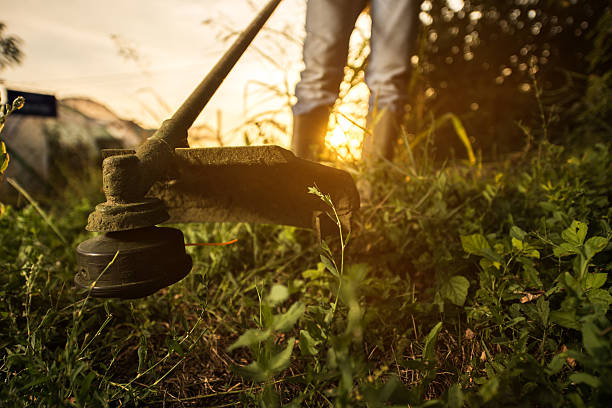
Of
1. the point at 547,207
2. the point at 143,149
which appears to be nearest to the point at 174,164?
the point at 143,149

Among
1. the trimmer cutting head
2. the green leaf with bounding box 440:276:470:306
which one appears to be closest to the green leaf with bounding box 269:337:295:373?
the trimmer cutting head

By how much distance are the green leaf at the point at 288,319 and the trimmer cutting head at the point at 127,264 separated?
1.58 feet

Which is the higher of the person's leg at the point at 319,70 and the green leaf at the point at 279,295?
the person's leg at the point at 319,70

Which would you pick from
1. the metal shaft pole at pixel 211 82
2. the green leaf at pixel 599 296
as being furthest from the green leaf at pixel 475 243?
the metal shaft pole at pixel 211 82

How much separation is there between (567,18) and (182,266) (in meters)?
5.52

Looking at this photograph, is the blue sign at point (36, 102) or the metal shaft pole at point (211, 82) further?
the blue sign at point (36, 102)

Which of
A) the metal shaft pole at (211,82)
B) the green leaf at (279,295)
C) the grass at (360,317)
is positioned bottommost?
the grass at (360,317)

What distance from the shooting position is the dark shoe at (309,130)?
6.57 ft

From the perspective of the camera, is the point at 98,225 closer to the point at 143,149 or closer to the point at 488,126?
the point at 143,149

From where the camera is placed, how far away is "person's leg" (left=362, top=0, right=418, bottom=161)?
186 cm

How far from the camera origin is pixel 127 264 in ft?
3.02

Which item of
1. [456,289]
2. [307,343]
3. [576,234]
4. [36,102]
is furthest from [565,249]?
[36,102]

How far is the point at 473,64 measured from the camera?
14.7 feet

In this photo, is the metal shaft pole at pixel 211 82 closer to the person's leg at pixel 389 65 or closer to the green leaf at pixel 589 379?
the person's leg at pixel 389 65
